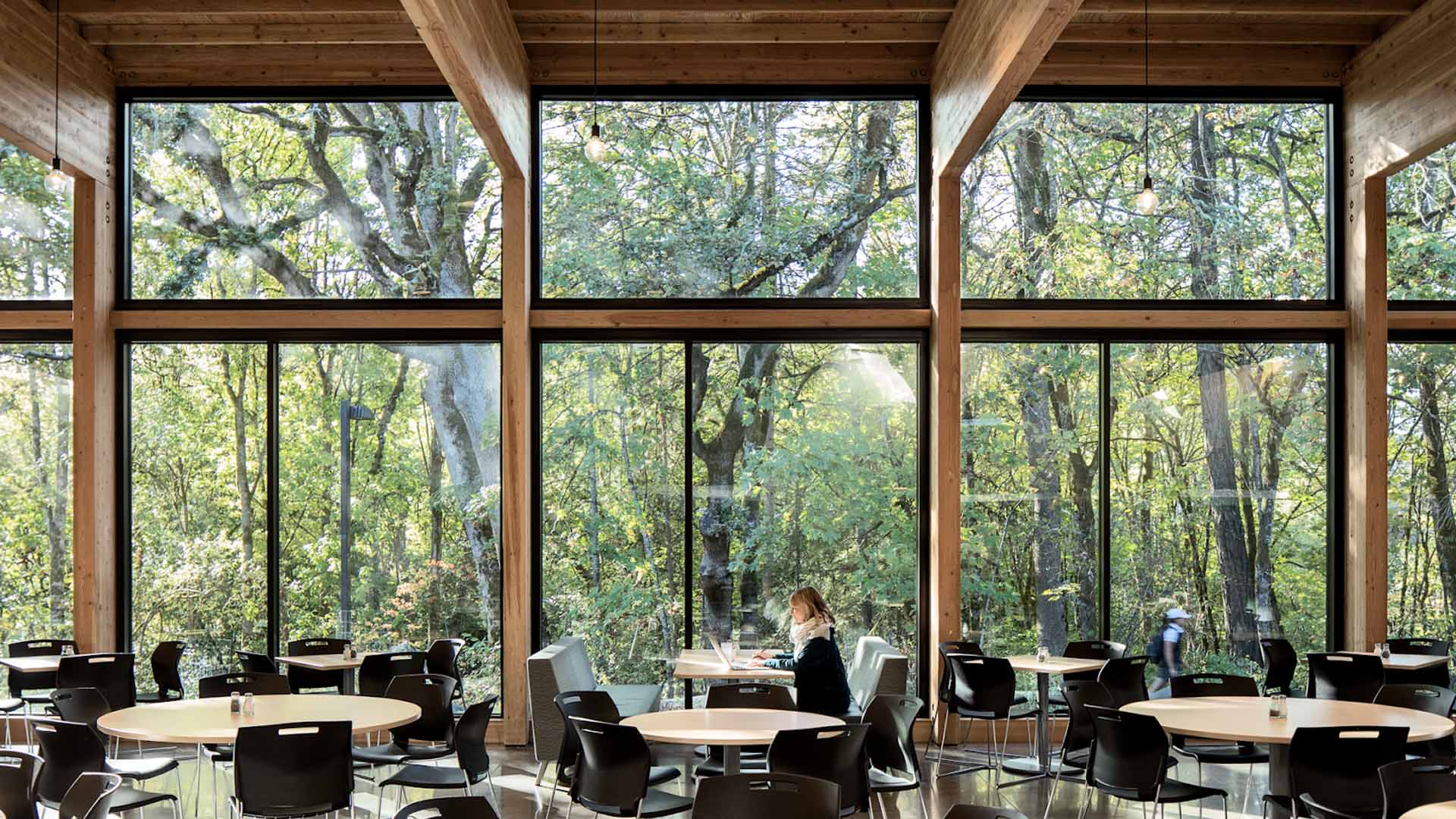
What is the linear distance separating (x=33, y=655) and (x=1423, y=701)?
9010 mm

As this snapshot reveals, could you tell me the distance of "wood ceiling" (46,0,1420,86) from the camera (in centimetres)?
907

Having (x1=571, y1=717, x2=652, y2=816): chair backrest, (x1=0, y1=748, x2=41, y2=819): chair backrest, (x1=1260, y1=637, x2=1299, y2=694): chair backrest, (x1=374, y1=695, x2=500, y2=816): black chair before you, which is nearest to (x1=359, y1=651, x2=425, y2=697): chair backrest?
(x1=374, y1=695, x2=500, y2=816): black chair

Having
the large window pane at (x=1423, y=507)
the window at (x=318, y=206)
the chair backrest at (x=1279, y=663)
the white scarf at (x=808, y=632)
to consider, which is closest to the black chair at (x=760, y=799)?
the white scarf at (x=808, y=632)

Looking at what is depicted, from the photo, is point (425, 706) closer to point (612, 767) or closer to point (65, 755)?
A: point (612, 767)

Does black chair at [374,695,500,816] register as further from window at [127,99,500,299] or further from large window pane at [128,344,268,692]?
window at [127,99,500,299]

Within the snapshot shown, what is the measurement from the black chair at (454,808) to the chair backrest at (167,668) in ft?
18.1

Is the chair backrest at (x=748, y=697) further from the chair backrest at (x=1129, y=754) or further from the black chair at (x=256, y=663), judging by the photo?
the black chair at (x=256, y=663)

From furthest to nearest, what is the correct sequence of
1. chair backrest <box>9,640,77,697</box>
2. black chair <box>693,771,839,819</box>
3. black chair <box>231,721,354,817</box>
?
chair backrest <box>9,640,77,697</box>
black chair <box>231,721,354,817</box>
black chair <box>693,771,839,819</box>

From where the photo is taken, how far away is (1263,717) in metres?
6.20

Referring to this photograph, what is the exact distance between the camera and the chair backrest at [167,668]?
882cm

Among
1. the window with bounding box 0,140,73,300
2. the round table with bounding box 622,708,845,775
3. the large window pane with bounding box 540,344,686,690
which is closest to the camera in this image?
the round table with bounding box 622,708,845,775

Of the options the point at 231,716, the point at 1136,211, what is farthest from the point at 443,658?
the point at 1136,211

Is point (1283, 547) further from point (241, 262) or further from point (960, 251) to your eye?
point (241, 262)

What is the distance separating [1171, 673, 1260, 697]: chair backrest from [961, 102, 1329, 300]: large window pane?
12.3 ft
